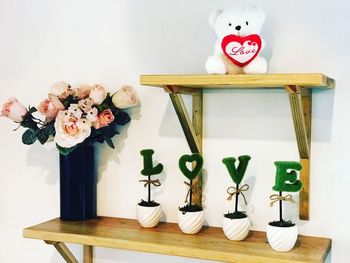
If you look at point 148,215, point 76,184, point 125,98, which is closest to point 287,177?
point 148,215

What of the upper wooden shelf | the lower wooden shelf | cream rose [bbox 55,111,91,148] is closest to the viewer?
the upper wooden shelf

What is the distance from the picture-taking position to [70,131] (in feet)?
4.92

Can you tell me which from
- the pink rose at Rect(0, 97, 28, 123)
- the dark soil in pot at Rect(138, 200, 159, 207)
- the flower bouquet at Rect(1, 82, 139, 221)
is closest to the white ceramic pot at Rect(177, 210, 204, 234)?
the dark soil in pot at Rect(138, 200, 159, 207)

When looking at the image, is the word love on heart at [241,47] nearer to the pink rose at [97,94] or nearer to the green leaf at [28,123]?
the pink rose at [97,94]

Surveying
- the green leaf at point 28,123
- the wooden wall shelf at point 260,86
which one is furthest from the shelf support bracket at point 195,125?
the green leaf at point 28,123

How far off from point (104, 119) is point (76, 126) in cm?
9

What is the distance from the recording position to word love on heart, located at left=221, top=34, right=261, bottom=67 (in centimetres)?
130

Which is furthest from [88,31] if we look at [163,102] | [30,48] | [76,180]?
[76,180]

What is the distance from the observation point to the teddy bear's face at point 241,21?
52.1 inches

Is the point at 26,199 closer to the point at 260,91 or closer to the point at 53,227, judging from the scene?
the point at 53,227

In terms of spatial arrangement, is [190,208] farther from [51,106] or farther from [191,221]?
[51,106]

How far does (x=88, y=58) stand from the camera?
66.7 inches

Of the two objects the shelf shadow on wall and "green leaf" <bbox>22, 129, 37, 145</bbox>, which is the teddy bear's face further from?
"green leaf" <bbox>22, 129, 37, 145</bbox>

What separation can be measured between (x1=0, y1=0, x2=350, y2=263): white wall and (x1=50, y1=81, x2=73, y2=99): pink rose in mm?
116
